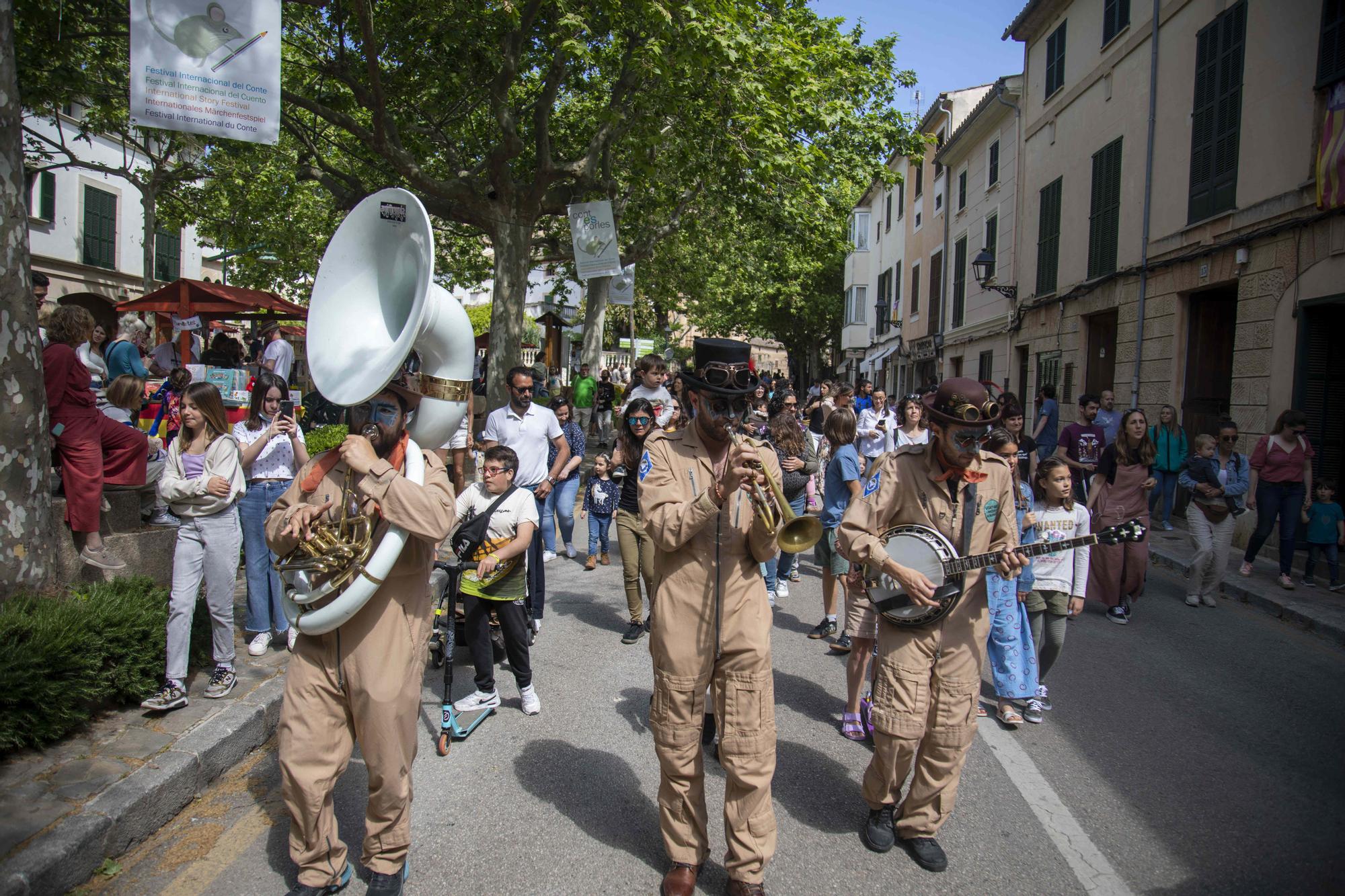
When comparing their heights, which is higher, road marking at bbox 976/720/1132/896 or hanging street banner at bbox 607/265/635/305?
hanging street banner at bbox 607/265/635/305

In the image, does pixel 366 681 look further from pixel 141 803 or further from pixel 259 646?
pixel 259 646

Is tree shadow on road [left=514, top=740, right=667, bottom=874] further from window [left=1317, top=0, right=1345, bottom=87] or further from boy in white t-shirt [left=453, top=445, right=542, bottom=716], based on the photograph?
window [left=1317, top=0, right=1345, bottom=87]

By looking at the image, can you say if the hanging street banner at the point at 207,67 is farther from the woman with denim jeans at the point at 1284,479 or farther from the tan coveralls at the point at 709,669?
the woman with denim jeans at the point at 1284,479

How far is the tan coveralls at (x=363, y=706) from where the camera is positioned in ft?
9.60

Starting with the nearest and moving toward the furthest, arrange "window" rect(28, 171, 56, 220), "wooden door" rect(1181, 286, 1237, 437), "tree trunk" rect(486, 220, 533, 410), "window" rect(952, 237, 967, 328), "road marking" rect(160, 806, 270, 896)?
"road marking" rect(160, 806, 270, 896), "wooden door" rect(1181, 286, 1237, 437), "tree trunk" rect(486, 220, 533, 410), "window" rect(28, 171, 56, 220), "window" rect(952, 237, 967, 328)

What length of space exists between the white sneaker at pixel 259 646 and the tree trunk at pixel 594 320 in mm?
13652

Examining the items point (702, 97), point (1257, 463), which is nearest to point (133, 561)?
point (702, 97)

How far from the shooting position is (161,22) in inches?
239

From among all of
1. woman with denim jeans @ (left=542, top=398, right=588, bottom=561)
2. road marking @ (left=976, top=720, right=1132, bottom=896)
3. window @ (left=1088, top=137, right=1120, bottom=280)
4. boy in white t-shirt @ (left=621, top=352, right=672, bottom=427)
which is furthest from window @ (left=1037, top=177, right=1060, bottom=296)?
road marking @ (left=976, top=720, right=1132, bottom=896)

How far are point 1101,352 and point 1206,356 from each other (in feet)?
9.83

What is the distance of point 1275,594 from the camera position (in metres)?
8.26

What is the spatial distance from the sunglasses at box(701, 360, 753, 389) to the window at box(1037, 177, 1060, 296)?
16236 mm

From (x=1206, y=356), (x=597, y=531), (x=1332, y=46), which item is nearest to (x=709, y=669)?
(x=597, y=531)

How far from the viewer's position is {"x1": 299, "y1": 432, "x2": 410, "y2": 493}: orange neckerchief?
3117mm
